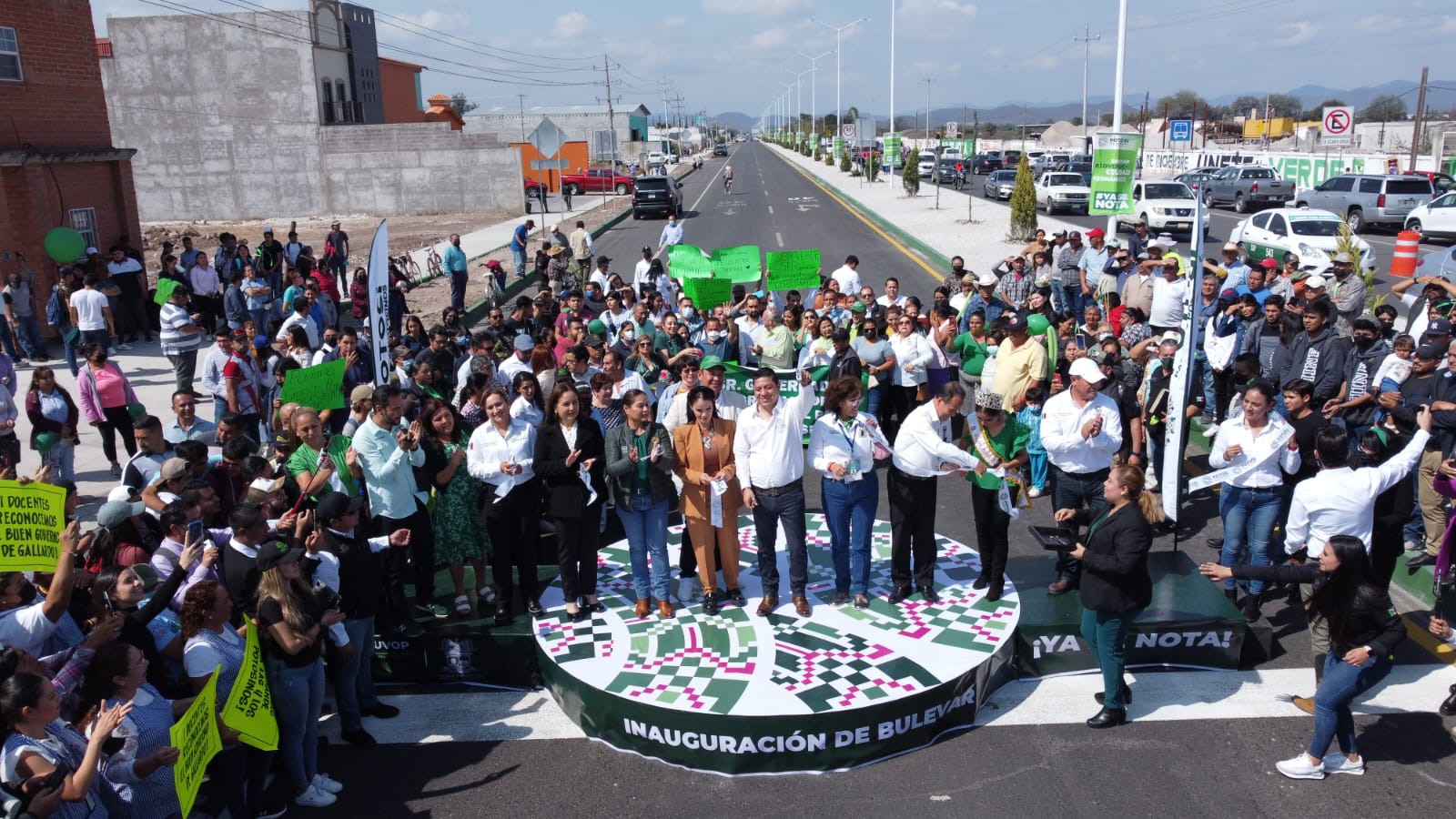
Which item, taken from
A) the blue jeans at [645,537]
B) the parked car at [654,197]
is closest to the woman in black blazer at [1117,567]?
the blue jeans at [645,537]

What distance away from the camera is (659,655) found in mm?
6266

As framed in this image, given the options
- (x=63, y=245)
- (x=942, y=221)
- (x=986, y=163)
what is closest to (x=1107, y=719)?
(x=63, y=245)

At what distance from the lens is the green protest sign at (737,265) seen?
14.5 m

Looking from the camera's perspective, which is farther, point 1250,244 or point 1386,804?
point 1250,244

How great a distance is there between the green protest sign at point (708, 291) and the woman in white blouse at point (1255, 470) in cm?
767

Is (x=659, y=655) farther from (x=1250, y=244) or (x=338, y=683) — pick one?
(x=1250, y=244)

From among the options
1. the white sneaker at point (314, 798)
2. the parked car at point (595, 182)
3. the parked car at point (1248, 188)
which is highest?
the parked car at point (595, 182)

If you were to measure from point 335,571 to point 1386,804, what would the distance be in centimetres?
547

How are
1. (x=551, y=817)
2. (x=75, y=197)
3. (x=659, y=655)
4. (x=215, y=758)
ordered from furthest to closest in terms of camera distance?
1. (x=75, y=197)
2. (x=659, y=655)
3. (x=551, y=817)
4. (x=215, y=758)

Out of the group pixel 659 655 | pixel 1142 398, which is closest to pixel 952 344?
pixel 1142 398

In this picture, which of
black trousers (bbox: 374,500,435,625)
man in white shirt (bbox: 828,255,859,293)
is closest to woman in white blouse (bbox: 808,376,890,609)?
black trousers (bbox: 374,500,435,625)

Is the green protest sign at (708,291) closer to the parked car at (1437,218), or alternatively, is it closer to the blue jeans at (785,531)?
the blue jeans at (785,531)

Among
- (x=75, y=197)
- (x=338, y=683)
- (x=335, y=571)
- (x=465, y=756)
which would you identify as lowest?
(x=465, y=756)

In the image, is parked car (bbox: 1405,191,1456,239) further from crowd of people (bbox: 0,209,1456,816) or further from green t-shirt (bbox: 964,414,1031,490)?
green t-shirt (bbox: 964,414,1031,490)
